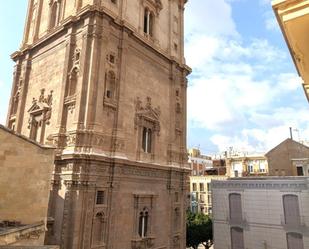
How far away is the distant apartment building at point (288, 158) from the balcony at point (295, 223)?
12.2 meters

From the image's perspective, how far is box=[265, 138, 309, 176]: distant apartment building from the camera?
37156 mm

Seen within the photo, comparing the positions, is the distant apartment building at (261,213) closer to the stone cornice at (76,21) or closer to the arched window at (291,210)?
the arched window at (291,210)

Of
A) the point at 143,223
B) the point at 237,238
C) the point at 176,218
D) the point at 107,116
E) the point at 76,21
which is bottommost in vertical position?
the point at 237,238

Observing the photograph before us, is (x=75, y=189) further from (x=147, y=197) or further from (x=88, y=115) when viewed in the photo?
(x=147, y=197)

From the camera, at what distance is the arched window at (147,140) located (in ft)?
69.8

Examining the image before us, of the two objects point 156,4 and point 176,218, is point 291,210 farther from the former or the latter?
point 156,4

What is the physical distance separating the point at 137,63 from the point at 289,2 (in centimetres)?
1909

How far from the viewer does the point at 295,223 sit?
26.2m

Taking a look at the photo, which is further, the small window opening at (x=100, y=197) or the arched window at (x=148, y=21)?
the arched window at (x=148, y=21)

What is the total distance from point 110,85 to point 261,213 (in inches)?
771

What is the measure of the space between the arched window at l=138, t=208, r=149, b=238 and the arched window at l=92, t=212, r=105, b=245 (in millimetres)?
3543

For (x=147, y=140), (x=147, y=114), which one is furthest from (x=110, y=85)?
(x=147, y=140)

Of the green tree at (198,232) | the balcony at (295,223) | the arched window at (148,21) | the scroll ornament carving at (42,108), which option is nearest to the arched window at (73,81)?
the scroll ornament carving at (42,108)

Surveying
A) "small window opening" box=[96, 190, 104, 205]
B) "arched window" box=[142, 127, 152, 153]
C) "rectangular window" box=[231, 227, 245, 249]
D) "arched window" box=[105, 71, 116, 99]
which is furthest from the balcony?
"arched window" box=[105, 71, 116, 99]
